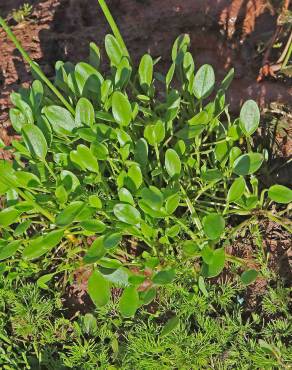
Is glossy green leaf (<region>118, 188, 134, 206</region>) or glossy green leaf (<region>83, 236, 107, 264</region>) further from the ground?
glossy green leaf (<region>118, 188, 134, 206</region>)

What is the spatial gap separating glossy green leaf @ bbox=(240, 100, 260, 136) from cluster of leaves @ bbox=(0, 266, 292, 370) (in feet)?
1.43

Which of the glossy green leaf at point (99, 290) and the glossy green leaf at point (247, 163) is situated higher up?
the glossy green leaf at point (247, 163)

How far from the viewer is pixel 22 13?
2.70 metres

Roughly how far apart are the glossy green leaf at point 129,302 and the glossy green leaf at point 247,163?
0.41m

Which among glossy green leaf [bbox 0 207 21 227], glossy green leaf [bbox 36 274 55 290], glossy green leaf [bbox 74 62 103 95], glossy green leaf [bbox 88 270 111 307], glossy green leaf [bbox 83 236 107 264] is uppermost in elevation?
glossy green leaf [bbox 74 62 103 95]

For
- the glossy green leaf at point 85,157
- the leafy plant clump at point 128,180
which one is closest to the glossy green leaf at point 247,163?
the leafy plant clump at point 128,180

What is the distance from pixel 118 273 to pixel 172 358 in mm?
260

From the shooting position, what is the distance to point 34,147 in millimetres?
1698

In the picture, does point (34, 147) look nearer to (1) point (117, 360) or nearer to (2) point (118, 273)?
(2) point (118, 273)

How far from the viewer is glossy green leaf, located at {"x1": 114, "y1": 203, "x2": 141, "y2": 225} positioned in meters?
1.58

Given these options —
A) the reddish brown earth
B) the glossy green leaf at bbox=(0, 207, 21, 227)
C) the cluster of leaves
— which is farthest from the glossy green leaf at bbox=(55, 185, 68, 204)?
the reddish brown earth

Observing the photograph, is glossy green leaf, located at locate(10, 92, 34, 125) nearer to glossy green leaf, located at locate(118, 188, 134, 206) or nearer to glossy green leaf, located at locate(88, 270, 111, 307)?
glossy green leaf, located at locate(118, 188, 134, 206)

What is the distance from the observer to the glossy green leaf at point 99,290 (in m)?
1.61

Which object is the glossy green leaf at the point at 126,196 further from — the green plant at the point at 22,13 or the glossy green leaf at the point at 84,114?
the green plant at the point at 22,13
